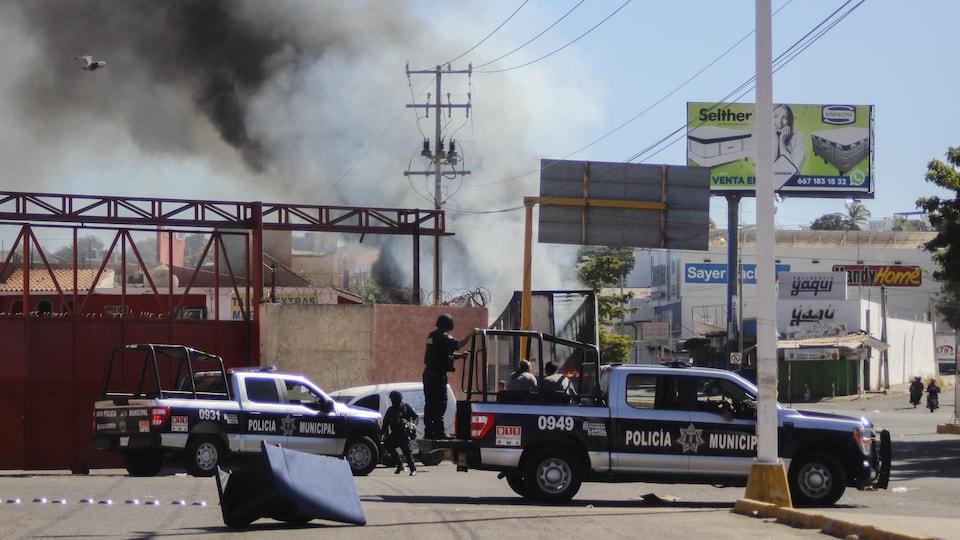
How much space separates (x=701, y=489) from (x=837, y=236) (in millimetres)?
76461

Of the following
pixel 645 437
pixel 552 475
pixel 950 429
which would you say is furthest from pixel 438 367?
pixel 950 429

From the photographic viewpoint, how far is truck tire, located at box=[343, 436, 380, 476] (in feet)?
65.7

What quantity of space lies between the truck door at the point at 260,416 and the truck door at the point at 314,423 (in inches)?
6.7

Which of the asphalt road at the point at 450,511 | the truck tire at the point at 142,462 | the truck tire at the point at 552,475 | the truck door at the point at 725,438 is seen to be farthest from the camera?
the truck tire at the point at 142,462

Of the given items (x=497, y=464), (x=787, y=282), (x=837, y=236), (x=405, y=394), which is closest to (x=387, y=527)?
(x=497, y=464)

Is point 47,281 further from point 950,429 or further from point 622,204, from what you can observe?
point 950,429

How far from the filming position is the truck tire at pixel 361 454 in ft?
65.7

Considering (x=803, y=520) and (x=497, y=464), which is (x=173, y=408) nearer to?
(x=497, y=464)

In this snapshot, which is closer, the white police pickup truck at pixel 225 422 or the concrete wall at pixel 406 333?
the white police pickup truck at pixel 225 422

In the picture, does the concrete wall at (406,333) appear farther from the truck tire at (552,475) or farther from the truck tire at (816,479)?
the truck tire at (816,479)

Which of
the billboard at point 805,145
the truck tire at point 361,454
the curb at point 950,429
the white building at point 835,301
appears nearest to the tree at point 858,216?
the white building at point 835,301

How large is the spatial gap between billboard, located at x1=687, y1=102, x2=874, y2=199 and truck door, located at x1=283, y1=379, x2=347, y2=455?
114 ft

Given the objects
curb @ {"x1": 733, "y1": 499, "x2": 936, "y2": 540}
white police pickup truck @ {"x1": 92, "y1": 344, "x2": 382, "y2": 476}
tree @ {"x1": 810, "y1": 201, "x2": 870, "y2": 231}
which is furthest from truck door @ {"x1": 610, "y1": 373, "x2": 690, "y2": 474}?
tree @ {"x1": 810, "y1": 201, "x2": 870, "y2": 231}

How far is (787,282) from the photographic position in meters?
69.9
